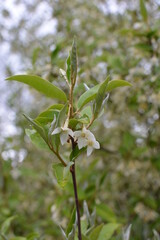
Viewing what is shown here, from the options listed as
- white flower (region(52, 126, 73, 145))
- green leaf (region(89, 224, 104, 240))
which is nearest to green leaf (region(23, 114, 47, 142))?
white flower (region(52, 126, 73, 145))

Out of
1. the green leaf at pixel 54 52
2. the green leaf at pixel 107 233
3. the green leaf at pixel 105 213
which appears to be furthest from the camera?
the green leaf at pixel 54 52

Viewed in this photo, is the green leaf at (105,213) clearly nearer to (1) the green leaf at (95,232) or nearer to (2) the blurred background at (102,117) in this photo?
(2) the blurred background at (102,117)

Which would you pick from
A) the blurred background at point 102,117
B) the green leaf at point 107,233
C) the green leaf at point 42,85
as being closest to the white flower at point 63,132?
the green leaf at point 42,85

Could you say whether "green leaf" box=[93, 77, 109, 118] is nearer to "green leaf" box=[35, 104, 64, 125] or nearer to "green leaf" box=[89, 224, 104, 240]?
"green leaf" box=[35, 104, 64, 125]

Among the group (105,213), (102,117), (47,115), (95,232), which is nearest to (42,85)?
(47,115)

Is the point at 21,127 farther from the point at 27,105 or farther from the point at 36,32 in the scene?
the point at 36,32

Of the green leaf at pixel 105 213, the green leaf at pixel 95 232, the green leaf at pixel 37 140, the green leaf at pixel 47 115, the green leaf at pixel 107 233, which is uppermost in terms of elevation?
the green leaf at pixel 47 115

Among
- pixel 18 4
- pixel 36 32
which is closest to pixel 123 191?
pixel 36 32

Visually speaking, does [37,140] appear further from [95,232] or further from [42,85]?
[95,232]
